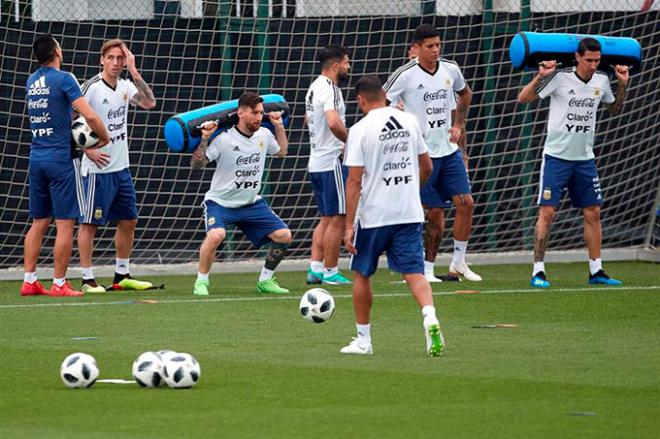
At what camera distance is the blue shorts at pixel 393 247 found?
9523 millimetres

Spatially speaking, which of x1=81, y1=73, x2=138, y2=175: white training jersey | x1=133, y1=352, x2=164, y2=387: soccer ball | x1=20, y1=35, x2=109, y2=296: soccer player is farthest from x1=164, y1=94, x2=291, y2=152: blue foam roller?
x1=133, y1=352, x2=164, y2=387: soccer ball

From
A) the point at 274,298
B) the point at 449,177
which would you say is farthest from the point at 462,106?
the point at 274,298

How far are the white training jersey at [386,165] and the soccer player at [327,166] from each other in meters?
4.92

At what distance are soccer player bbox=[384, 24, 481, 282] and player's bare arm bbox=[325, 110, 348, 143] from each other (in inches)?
22.5

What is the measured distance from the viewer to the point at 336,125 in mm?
14227

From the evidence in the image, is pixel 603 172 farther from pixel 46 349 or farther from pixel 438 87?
pixel 46 349

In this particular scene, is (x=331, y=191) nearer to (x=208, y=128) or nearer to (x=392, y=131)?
(x=208, y=128)

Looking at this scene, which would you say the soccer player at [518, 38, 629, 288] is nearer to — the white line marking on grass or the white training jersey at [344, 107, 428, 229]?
the white line marking on grass

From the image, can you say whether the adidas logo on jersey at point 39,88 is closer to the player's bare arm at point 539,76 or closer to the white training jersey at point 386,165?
the player's bare arm at point 539,76

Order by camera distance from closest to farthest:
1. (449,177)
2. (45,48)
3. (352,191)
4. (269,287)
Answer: (352,191) < (45,48) < (269,287) < (449,177)

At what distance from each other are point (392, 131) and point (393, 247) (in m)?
0.74

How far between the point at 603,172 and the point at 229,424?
12.2m

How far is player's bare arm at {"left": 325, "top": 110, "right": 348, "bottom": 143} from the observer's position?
46.6ft

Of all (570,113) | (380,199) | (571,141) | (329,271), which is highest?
(570,113)
